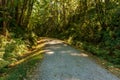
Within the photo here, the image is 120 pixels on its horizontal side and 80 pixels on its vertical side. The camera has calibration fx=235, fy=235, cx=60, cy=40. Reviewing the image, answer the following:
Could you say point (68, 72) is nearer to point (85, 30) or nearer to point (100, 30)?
point (100, 30)

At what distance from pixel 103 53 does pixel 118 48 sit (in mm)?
1699

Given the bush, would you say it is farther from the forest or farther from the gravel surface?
the gravel surface

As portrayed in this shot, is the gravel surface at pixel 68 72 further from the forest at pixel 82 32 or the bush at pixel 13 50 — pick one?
the bush at pixel 13 50

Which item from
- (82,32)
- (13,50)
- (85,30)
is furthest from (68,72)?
(82,32)

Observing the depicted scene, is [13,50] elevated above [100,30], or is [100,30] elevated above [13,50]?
[100,30]

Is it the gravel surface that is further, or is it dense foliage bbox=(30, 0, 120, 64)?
dense foliage bbox=(30, 0, 120, 64)

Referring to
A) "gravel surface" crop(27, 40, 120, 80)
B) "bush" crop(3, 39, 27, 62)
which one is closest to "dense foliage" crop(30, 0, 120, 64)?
"gravel surface" crop(27, 40, 120, 80)

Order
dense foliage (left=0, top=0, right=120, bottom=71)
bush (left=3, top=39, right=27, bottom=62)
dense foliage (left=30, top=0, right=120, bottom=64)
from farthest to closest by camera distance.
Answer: dense foliage (left=30, top=0, right=120, bottom=64) < dense foliage (left=0, top=0, right=120, bottom=71) < bush (left=3, top=39, right=27, bottom=62)

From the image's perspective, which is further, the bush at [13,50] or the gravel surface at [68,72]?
the bush at [13,50]


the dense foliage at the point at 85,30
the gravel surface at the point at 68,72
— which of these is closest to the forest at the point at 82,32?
the dense foliage at the point at 85,30

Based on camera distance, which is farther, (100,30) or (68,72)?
(100,30)

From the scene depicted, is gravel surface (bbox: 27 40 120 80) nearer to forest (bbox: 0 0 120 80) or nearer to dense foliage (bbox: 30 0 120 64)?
forest (bbox: 0 0 120 80)

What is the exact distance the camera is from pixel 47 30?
6831cm

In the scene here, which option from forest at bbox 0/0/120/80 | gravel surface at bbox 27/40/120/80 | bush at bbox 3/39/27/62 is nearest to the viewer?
gravel surface at bbox 27/40/120/80
